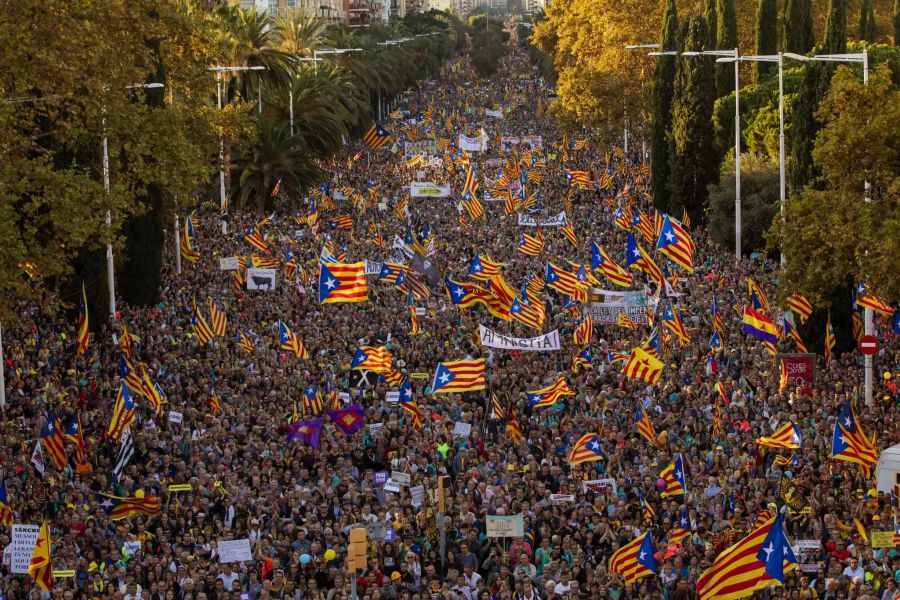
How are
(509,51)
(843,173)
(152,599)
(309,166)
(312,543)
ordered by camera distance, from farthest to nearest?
1. (509,51)
2. (309,166)
3. (843,173)
4. (312,543)
5. (152,599)

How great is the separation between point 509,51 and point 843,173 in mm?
173457

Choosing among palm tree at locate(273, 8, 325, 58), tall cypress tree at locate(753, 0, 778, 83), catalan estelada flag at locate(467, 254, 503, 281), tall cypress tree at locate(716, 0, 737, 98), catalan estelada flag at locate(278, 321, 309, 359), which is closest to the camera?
catalan estelada flag at locate(278, 321, 309, 359)

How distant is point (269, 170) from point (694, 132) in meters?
16.0

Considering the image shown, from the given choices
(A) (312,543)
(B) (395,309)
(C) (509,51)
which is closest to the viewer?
(A) (312,543)

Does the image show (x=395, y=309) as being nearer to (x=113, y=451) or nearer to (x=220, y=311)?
(x=220, y=311)

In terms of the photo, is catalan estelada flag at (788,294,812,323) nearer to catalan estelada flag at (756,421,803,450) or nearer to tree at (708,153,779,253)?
catalan estelada flag at (756,421,803,450)

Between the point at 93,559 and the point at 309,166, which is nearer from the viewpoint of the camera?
the point at 93,559

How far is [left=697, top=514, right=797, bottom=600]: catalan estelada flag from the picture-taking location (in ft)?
52.0

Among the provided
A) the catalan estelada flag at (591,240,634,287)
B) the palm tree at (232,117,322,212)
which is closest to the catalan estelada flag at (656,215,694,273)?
the catalan estelada flag at (591,240,634,287)

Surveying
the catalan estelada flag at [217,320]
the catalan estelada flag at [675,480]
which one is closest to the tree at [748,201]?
the catalan estelada flag at [217,320]

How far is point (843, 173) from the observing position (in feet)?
89.4

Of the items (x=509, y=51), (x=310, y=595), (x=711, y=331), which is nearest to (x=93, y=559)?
(x=310, y=595)

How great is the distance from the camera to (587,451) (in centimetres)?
2272

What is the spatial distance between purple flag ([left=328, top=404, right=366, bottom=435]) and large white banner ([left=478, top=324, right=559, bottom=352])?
429cm
